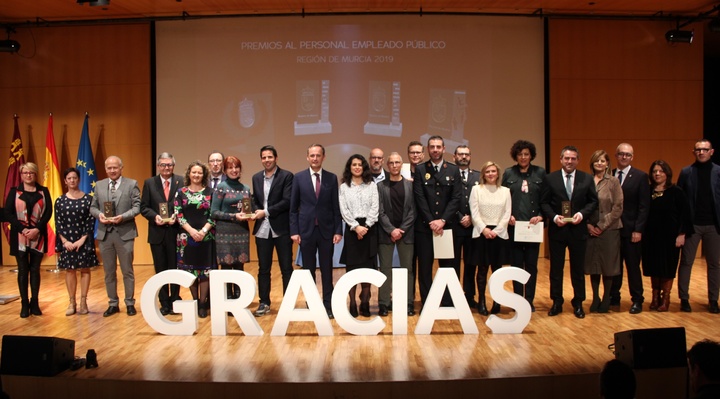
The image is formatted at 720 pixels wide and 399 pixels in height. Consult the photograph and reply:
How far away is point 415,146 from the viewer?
5.75 metres

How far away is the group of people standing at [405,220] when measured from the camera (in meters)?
5.29

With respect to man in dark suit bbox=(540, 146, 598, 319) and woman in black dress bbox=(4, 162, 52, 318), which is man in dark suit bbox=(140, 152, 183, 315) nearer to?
woman in black dress bbox=(4, 162, 52, 318)

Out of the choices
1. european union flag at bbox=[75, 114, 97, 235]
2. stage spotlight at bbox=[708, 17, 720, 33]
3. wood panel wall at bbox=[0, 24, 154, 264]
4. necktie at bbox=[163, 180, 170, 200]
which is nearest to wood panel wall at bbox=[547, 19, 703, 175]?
stage spotlight at bbox=[708, 17, 720, 33]

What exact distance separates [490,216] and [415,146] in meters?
1.02

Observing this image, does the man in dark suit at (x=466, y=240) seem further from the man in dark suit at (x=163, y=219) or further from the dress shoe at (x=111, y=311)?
the dress shoe at (x=111, y=311)

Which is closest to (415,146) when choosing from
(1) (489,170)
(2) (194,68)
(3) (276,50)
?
(1) (489,170)

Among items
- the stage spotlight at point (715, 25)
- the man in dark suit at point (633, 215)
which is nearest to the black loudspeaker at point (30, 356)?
the man in dark suit at point (633, 215)

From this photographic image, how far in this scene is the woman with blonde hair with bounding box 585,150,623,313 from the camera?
5336 millimetres

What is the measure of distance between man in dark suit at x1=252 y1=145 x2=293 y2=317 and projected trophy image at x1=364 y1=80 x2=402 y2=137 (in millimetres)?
3600

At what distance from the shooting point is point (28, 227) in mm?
5594

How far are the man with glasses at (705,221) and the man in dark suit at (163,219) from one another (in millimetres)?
4763

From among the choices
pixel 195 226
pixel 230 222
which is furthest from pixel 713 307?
pixel 195 226

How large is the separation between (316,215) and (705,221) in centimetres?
361

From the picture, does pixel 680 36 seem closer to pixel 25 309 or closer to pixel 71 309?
pixel 71 309
